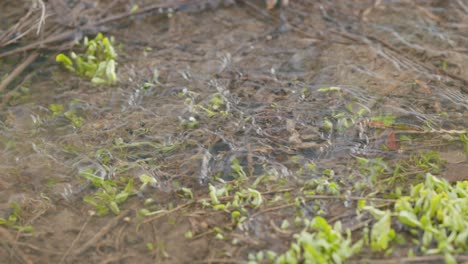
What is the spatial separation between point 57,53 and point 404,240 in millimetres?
2564

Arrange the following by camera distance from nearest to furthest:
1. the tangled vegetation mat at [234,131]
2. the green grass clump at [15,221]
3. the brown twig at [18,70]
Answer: the tangled vegetation mat at [234,131], the green grass clump at [15,221], the brown twig at [18,70]

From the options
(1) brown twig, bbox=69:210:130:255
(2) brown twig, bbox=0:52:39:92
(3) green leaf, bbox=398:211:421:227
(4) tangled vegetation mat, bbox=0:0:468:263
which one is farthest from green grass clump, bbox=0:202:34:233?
(3) green leaf, bbox=398:211:421:227

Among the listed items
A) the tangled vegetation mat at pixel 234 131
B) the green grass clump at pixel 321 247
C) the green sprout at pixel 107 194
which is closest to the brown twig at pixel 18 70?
the tangled vegetation mat at pixel 234 131

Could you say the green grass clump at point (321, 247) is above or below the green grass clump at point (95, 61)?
below

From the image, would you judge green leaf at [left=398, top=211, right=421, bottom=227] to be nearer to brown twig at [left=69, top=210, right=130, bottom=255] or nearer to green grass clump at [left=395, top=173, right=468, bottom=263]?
green grass clump at [left=395, top=173, right=468, bottom=263]

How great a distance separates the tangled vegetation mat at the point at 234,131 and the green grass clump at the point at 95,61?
1 centimetres

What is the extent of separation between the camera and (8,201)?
2713 mm

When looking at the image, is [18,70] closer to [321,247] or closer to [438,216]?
[321,247]

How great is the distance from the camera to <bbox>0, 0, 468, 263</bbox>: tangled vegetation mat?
242 centimetres

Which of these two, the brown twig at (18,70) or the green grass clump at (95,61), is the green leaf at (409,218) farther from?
the brown twig at (18,70)

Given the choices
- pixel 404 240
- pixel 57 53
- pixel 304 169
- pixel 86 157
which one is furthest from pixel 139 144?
pixel 404 240

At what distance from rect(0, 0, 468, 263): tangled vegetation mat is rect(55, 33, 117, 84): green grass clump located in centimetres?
1

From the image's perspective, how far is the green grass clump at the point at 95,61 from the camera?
3545 mm

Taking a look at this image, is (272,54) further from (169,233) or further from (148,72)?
(169,233)
